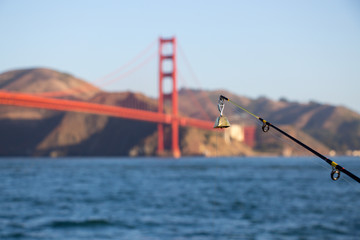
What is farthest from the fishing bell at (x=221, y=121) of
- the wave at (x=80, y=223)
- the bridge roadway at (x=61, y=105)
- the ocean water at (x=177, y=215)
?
the bridge roadway at (x=61, y=105)

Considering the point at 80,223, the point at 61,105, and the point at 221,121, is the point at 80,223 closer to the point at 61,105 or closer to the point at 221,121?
the point at 221,121

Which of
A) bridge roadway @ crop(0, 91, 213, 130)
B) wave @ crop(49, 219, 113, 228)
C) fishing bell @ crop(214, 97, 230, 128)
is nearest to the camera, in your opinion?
fishing bell @ crop(214, 97, 230, 128)

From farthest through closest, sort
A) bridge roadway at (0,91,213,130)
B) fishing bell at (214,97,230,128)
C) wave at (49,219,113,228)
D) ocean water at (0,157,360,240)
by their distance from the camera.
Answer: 1. bridge roadway at (0,91,213,130)
2. wave at (49,219,113,228)
3. ocean water at (0,157,360,240)
4. fishing bell at (214,97,230,128)

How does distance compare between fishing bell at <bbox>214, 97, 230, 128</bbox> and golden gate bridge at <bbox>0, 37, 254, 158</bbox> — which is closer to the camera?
fishing bell at <bbox>214, 97, 230, 128</bbox>

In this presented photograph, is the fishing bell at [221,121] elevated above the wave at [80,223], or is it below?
above

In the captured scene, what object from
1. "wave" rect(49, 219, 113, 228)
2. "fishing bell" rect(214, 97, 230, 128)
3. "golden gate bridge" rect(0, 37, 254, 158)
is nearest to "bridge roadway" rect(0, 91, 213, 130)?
"golden gate bridge" rect(0, 37, 254, 158)

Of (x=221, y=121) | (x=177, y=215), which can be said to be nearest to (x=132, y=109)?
(x=177, y=215)

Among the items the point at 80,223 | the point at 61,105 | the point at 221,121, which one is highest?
the point at 61,105

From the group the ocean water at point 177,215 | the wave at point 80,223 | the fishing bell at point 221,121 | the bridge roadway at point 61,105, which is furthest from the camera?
the bridge roadway at point 61,105

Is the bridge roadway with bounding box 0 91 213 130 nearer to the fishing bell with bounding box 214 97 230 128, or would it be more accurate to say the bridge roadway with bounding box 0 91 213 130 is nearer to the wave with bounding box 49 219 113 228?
the wave with bounding box 49 219 113 228

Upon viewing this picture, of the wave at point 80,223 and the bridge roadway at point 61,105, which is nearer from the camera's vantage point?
the wave at point 80,223

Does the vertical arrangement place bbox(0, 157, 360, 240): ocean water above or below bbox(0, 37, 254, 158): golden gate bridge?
below

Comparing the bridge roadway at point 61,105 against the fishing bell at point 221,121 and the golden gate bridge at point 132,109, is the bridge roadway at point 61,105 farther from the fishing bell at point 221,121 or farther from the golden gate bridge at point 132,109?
the fishing bell at point 221,121

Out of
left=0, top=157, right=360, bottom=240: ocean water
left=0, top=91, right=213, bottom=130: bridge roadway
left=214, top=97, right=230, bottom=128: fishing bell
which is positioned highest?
left=0, top=91, right=213, bottom=130: bridge roadway
